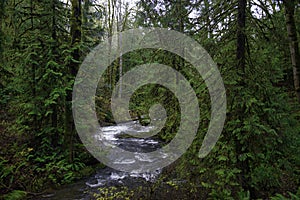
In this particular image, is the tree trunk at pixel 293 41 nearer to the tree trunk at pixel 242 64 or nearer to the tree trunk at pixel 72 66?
the tree trunk at pixel 242 64

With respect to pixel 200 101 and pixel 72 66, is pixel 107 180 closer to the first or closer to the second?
pixel 72 66

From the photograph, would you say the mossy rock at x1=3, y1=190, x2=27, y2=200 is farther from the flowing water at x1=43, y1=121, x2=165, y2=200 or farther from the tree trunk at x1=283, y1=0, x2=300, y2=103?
the tree trunk at x1=283, y1=0, x2=300, y2=103

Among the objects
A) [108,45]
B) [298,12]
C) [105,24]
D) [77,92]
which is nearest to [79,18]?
[77,92]

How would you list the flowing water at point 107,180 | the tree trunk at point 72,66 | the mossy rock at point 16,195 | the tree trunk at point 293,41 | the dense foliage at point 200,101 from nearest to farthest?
the dense foliage at point 200,101 < the mossy rock at point 16,195 < the flowing water at point 107,180 < the tree trunk at point 293,41 < the tree trunk at point 72,66

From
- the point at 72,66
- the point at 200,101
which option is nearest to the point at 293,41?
the point at 200,101

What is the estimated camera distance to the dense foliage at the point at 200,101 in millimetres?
4453

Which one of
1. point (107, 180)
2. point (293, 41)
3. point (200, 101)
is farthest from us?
point (107, 180)

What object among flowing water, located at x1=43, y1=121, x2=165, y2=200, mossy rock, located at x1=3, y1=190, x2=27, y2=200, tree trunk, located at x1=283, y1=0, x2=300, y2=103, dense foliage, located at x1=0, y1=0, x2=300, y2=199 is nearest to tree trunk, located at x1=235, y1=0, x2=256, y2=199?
dense foliage, located at x1=0, y1=0, x2=300, y2=199

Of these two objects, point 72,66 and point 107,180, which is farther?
point 72,66

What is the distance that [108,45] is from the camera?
2436 cm

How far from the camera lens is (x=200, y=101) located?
492cm

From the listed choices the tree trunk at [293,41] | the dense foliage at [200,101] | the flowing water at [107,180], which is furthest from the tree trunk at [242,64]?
the flowing water at [107,180]

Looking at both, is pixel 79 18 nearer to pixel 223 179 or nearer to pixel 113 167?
pixel 113 167

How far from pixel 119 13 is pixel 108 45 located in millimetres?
3735
